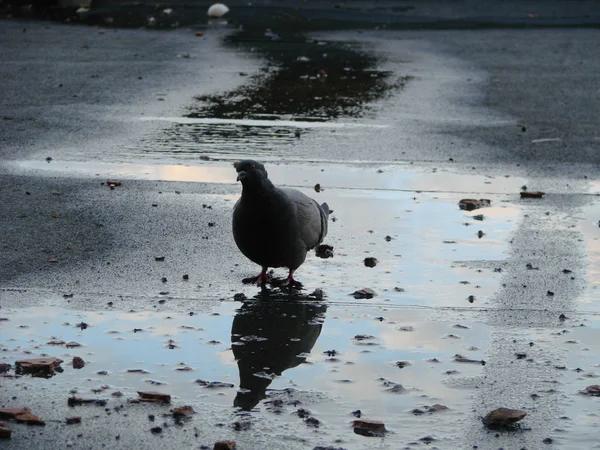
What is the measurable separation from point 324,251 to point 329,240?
0.21m

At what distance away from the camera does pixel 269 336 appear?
4.92 m

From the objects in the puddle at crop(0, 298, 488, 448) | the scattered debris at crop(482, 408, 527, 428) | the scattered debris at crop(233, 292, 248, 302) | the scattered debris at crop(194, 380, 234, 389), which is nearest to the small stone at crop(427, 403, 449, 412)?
the puddle at crop(0, 298, 488, 448)

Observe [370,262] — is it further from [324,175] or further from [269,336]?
[324,175]

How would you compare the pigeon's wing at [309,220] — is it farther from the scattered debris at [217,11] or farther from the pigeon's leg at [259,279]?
the scattered debris at [217,11]

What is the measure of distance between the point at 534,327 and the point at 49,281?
251 cm

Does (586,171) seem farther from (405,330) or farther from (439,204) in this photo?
(405,330)

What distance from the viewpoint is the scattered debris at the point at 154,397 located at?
4.13 metres

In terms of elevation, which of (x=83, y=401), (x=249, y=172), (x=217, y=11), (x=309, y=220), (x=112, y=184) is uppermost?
(x=217, y=11)

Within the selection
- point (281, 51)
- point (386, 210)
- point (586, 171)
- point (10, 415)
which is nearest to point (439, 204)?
point (386, 210)

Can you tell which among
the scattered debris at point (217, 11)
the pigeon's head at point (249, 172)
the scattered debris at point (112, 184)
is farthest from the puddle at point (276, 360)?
the scattered debris at point (217, 11)

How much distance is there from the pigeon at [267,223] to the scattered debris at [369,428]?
1685 millimetres

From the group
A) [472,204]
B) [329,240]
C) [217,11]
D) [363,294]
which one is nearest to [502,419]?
[363,294]

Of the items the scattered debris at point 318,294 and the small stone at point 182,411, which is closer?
the small stone at point 182,411

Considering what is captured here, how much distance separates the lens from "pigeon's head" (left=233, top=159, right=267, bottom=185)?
5297mm
